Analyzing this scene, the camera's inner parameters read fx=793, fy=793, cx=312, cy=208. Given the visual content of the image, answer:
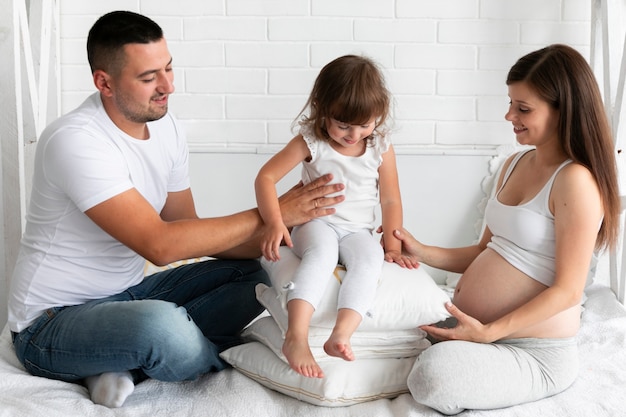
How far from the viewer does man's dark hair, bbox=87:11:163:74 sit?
211 cm

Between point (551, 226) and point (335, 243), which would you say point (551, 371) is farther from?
point (335, 243)

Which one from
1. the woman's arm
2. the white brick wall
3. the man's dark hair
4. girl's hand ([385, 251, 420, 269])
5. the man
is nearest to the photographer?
the man

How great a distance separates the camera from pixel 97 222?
6.65ft

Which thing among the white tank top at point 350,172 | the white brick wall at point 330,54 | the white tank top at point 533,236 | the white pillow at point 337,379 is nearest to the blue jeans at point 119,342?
the white pillow at point 337,379

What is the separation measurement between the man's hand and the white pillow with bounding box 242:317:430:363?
298mm

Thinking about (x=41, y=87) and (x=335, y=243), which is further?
(x=41, y=87)

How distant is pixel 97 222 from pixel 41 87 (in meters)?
1.18

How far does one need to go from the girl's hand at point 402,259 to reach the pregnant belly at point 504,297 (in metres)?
0.18

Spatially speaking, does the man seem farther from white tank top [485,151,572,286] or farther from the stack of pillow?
white tank top [485,151,572,286]

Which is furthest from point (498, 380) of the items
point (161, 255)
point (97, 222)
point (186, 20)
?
point (186, 20)

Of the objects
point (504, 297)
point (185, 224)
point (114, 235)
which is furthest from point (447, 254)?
point (114, 235)

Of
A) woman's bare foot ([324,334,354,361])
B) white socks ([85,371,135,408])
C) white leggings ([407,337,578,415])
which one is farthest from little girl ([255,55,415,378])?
white socks ([85,371,135,408])

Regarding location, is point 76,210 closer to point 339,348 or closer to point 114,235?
point 114,235

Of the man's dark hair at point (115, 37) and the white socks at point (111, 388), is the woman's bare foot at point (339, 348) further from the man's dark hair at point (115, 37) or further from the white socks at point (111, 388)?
the man's dark hair at point (115, 37)
